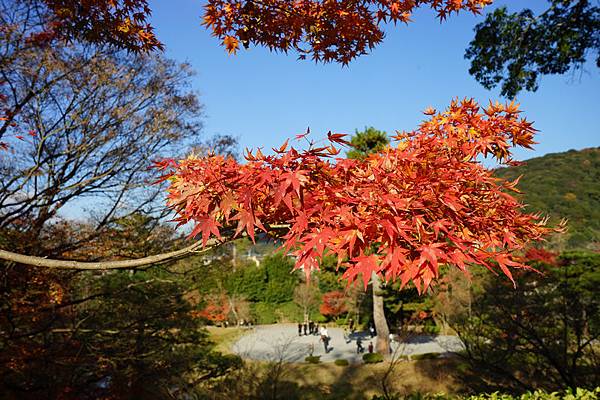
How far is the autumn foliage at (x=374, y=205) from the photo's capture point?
162 centimetres

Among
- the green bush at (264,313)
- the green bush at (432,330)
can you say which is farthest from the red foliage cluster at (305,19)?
the green bush at (264,313)

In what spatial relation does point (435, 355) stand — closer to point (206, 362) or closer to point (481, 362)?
point (481, 362)

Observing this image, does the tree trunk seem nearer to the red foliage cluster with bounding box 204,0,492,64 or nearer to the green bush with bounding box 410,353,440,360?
the green bush with bounding box 410,353,440,360

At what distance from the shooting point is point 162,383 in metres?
7.47

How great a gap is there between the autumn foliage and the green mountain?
20.5 metres

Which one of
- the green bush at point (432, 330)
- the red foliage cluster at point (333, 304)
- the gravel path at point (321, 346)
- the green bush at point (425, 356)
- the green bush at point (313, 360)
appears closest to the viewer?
the green bush at point (425, 356)

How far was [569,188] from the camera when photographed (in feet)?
105

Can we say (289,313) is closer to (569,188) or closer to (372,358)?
(372,358)

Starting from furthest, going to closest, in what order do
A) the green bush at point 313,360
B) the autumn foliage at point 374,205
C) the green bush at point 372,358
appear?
the green bush at point 313,360, the green bush at point 372,358, the autumn foliage at point 374,205

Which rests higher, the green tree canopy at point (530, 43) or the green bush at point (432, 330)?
the green tree canopy at point (530, 43)

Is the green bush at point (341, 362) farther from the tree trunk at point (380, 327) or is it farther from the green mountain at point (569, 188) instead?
the green mountain at point (569, 188)

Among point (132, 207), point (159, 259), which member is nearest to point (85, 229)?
point (132, 207)

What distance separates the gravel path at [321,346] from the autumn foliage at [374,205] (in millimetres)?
12923

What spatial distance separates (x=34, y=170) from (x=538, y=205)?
3127 centimetres
